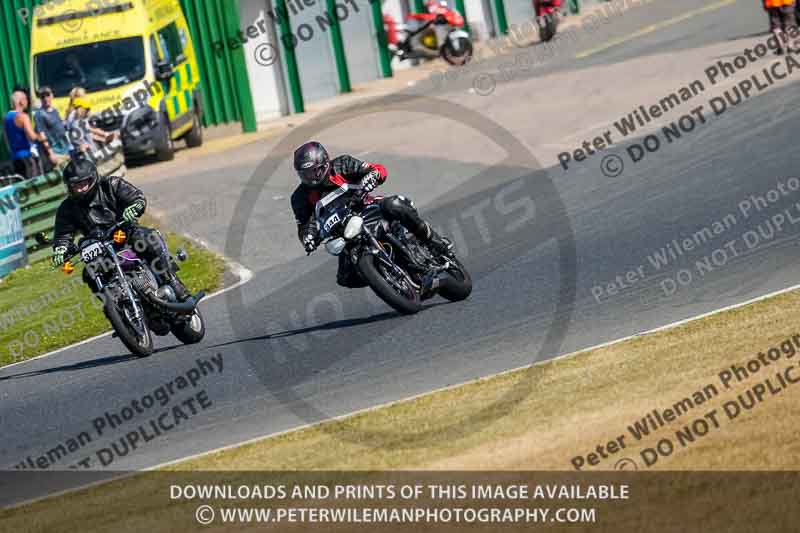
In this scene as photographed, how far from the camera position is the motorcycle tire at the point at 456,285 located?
12477 millimetres

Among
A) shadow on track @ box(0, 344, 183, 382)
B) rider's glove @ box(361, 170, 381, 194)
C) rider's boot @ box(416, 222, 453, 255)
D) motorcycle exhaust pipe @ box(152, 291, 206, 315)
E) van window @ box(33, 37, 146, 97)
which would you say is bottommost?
shadow on track @ box(0, 344, 183, 382)

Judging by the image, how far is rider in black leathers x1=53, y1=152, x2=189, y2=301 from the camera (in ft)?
41.8

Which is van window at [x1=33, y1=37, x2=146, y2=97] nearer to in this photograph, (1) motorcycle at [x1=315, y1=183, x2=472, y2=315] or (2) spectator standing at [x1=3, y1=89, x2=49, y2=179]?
(2) spectator standing at [x1=3, y1=89, x2=49, y2=179]

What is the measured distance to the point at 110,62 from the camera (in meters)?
25.0

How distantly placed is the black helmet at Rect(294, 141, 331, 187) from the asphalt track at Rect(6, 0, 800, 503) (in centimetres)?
147

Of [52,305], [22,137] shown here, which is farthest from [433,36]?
[52,305]

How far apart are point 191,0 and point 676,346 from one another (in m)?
21.1

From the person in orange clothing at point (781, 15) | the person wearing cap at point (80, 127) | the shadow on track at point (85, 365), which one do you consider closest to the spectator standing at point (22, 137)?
the person wearing cap at point (80, 127)

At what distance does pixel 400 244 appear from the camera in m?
12.1

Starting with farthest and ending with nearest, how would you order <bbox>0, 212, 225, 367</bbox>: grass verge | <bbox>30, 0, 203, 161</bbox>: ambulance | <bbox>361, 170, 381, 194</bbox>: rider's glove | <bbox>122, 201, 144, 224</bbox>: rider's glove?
1. <bbox>30, 0, 203, 161</bbox>: ambulance
2. <bbox>0, 212, 225, 367</bbox>: grass verge
3. <bbox>122, 201, 144, 224</bbox>: rider's glove
4. <bbox>361, 170, 381, 194</bbox>: rider's glove

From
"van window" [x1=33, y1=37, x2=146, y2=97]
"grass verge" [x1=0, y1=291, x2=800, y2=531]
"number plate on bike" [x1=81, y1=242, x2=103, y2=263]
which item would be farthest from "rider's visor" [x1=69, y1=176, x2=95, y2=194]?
"van window" [x1=33, y1=37, x2=146, y2=97]

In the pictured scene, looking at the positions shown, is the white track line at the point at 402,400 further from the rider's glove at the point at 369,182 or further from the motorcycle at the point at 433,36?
the motorcycle at the point at 433,36

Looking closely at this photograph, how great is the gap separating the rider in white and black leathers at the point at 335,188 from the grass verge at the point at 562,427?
2348 mm

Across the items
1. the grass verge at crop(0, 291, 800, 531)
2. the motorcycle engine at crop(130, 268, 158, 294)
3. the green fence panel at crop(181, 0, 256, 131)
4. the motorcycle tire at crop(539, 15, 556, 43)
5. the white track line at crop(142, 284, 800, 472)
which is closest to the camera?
the grass verge at crop(0, 291, 800, 531)
